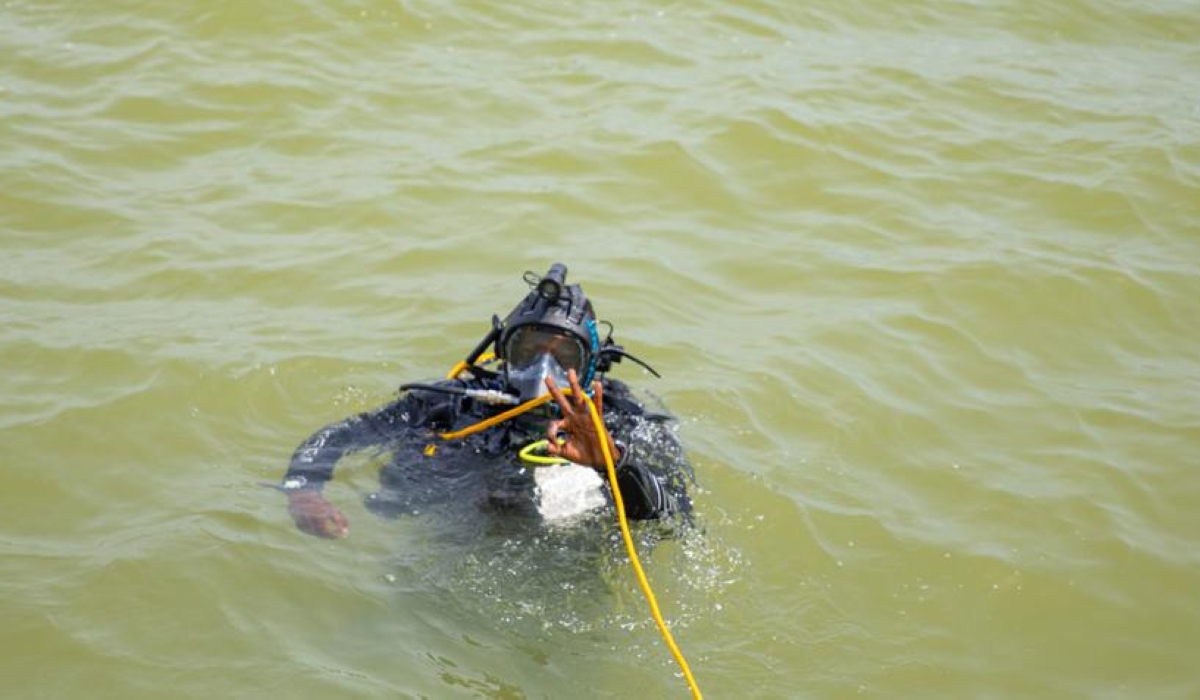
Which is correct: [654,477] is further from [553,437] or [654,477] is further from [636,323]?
[636,323]

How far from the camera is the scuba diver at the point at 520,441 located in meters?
4.13

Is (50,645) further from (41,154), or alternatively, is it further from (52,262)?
(41,154)

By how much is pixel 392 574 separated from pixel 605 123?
15.0 ft

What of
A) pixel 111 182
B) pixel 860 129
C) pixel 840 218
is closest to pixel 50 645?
pixel 111 182

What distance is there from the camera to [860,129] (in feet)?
27.8

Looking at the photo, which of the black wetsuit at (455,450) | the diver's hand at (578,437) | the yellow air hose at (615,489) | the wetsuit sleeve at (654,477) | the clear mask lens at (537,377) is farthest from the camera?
the black wetsuit at (455,450)

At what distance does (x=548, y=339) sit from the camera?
4.37 meters

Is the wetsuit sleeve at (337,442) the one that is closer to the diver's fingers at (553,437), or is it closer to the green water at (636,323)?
the green water at (636,323)

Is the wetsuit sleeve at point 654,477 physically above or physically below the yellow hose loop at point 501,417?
below

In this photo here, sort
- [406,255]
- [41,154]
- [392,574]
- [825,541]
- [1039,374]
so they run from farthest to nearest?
[41,154], [406,255], [1039,374], [825,541], [392,574]

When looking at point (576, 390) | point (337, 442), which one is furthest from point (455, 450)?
point (576, 390)

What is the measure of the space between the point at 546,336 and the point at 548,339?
1cm

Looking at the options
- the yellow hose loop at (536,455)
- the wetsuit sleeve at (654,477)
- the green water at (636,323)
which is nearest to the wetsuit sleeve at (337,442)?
the green water at (636,323)

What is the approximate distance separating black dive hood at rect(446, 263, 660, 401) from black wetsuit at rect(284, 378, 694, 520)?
16 cm
